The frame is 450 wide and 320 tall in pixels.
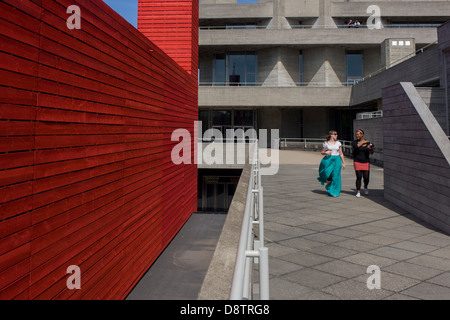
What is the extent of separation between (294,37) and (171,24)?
83.2 ft

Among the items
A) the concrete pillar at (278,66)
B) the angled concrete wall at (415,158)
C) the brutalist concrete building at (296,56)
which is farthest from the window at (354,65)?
the angled concrete wall at (415,158)

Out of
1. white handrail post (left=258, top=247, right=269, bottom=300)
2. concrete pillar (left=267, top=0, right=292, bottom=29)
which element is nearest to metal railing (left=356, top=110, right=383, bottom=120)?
concrete pillar (left=267, top=0, right=292, bottom=29)

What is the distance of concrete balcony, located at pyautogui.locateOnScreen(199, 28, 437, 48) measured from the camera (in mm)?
33803

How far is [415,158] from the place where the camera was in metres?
7.03

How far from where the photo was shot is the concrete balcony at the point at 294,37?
33.8m

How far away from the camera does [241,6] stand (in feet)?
122

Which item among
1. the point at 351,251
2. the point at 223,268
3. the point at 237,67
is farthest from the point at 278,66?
the point at 223,268

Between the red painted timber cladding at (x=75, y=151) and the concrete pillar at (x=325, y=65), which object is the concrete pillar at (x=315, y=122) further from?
the red painted timber cladding at (x=75, y=151)

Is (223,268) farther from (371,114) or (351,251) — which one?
(371,114)

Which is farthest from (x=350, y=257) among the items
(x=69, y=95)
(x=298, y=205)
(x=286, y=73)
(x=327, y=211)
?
(x=286, y=73)

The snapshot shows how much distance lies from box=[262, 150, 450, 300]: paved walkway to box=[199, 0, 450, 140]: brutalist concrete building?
27251mm
